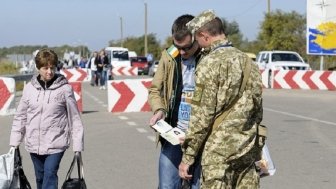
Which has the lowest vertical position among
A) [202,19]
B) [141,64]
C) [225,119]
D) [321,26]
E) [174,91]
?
[141,64]

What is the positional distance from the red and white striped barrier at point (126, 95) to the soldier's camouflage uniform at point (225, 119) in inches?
596

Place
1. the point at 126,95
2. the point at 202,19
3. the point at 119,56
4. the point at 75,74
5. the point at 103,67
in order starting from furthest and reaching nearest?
1. the point at 119,56
2. the point at 75,74
3. the point at 103,67
4. the point at 126,95
5. the point at 202,19

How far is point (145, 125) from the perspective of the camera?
621 inches

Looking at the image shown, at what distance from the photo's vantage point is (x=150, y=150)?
11.6 m

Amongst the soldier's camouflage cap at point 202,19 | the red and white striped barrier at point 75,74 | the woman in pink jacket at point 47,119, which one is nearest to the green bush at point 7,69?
the red and white striped barrier at point 75,74

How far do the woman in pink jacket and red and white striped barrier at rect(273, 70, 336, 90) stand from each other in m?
26.4

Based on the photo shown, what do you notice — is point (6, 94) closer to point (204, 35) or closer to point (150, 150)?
point (150, 150)

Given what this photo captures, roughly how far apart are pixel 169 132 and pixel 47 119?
4.89 ft

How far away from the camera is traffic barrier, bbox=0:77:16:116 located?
18344 mm

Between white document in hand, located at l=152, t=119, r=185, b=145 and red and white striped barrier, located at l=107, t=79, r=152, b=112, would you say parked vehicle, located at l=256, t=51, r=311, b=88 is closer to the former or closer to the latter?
red and white striped barrier, located at l=107, t=79, r=152, b=112

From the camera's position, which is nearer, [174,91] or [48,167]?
[174,91]

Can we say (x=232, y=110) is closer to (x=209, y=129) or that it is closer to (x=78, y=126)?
(x=209, y=129)

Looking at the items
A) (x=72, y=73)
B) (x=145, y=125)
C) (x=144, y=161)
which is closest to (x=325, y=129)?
(x=145, y=125)

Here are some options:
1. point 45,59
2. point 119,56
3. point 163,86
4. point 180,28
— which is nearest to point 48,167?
point 45,59
